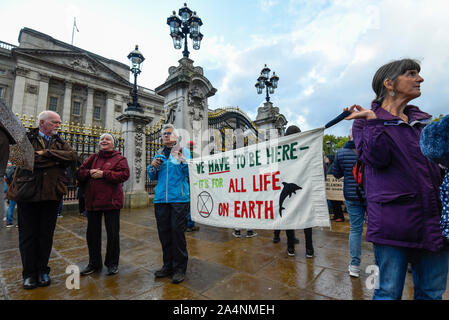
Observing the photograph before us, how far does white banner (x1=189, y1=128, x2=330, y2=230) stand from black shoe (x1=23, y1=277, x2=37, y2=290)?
2.39 m

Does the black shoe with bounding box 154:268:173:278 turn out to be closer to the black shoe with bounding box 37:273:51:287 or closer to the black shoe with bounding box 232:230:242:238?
the black shoe with bounding box 37:273:51:287

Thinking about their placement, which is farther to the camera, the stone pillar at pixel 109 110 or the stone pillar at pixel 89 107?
the stone pillar at pixel 109 110

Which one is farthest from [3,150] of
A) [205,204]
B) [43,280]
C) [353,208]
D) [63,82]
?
[63,82]

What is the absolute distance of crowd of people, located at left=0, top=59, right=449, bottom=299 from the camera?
131 centimetres

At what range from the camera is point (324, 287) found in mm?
2465

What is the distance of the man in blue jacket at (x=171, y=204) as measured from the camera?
2783mm

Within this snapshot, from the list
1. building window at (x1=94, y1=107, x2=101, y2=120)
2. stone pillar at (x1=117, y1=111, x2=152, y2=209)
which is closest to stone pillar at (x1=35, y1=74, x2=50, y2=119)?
building window at (x1=94, y1=107, x2=101, y2=120)

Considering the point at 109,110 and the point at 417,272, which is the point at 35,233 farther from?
the point at 109,110

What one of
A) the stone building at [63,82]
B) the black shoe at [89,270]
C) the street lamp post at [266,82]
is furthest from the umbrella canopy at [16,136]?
the stone building at [63,82]

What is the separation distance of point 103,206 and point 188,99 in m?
6.12

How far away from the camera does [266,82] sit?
38.3 ft

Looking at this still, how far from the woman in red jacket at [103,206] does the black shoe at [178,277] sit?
2.93 ft

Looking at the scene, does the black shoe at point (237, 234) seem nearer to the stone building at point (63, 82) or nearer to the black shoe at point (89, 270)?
the black shoe at point (89, 270)
